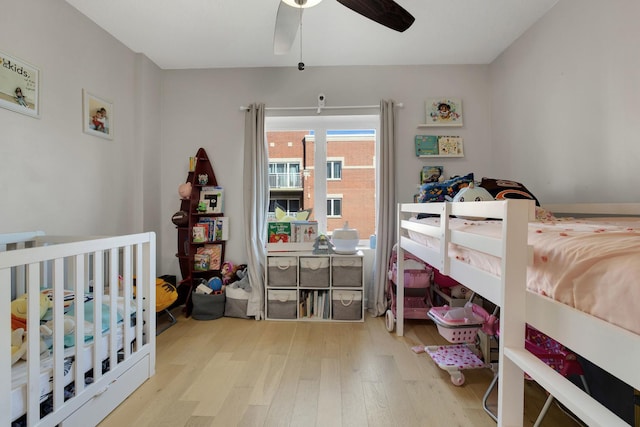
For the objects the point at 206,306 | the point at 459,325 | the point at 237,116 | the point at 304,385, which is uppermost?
the point at 237,116

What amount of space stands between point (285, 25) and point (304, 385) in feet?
6.27

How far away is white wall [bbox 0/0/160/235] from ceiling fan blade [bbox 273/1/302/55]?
4.58 feet

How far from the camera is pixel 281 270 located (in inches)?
98.4

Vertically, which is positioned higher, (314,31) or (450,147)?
(314,31)

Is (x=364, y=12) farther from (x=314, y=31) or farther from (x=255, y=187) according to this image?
(x=255, y=187)

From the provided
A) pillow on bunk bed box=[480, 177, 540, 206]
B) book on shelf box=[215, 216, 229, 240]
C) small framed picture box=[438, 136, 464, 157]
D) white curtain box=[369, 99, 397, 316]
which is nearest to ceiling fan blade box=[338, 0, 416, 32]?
pillow on bunk bed box=[480, 177, 540, 206]

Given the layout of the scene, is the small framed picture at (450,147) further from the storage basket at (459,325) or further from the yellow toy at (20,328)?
the yellow toy at (20,328)

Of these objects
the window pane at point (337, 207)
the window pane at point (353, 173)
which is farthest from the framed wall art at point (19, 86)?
the window pane at point (337, 207)

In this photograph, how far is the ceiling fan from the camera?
1343 mm

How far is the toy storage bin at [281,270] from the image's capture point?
98.5 inches

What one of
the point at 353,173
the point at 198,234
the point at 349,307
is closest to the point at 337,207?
the point at 353,173

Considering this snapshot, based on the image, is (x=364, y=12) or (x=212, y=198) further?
(x=212, y=198)

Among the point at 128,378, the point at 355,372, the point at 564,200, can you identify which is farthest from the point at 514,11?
the point at 128,378

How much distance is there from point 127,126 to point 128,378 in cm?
196
